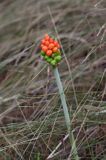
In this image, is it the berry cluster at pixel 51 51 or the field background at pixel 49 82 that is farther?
the field background at pixel 49 82

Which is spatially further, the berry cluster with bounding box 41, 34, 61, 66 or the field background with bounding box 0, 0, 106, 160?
the field background with bounding box 0, 0, 106, 160

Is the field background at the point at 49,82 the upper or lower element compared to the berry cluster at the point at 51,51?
lower

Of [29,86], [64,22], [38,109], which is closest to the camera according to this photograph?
[38,109]

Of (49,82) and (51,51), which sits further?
(49,82)

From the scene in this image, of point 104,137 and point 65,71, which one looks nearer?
point 104,137

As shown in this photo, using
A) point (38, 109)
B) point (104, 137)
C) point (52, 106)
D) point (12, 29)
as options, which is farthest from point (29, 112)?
point (12, 29)

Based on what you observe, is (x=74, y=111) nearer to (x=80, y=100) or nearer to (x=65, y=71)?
(x=80, y=100)

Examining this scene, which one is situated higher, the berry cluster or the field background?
the berry cluster

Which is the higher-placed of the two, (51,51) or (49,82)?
(51,51)
